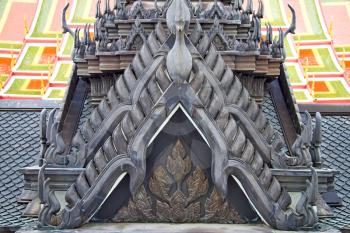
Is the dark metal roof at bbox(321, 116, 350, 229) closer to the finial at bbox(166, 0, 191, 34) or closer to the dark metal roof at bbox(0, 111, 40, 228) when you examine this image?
the finial at bbox(166, 0, 191, 34)

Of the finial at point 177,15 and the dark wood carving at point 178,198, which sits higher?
the finial at point 177,15

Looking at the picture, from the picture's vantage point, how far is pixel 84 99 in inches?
375

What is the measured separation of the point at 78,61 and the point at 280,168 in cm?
314

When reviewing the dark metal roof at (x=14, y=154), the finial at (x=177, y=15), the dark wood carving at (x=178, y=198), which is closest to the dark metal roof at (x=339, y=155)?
the dark wood carving at (x=178, y=198)

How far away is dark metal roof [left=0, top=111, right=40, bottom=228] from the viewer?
8195 mm

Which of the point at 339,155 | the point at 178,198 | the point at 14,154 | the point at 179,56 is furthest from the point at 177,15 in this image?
the point at 14,154

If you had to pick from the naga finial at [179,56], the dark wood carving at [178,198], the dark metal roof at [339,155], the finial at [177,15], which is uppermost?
the finial at [177,15]

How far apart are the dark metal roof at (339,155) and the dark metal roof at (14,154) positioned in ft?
9.69

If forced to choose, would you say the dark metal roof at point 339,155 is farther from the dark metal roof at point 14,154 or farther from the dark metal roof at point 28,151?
the dark metal roof at point 14,154

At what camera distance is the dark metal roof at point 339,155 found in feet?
26.1

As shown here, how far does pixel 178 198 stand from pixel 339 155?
299cm

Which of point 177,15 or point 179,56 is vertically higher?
point 177,15

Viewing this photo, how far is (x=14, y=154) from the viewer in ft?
31.0

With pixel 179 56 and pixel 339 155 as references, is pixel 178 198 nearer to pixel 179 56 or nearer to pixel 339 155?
pixel 179 56
